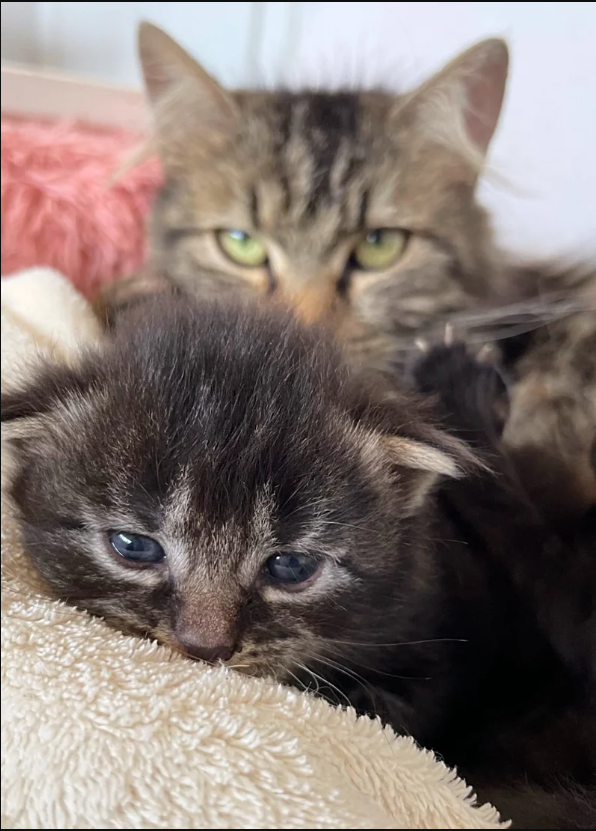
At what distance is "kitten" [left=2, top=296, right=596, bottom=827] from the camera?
2.31 ft

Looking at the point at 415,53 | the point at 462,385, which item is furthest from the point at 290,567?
the point at 415,53

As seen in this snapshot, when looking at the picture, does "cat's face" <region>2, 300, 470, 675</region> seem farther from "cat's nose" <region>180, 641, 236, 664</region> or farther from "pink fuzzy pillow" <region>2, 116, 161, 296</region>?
"pink fuzzy pillow" <region>2, 116, 161, 296</region>

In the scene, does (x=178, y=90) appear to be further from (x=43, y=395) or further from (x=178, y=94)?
(x=43, y=395)

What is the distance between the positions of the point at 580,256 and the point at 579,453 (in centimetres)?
50

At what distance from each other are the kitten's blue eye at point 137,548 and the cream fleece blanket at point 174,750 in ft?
0.24

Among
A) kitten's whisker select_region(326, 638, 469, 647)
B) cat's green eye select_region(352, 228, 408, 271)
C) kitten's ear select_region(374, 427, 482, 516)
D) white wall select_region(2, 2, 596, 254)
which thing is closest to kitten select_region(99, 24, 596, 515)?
cat's green eye select_region(352, 228, 408, 271)

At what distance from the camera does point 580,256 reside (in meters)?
1.33

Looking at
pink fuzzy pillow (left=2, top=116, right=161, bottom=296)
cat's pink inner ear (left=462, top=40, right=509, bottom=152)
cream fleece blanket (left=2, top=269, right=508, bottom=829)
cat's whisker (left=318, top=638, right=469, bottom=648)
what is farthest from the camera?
pink fuzzy pillow (left=2, top=116, right=161, bottom=296)

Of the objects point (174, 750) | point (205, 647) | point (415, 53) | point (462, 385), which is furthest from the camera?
point (415, 53)

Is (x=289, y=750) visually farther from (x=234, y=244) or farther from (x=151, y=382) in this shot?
(x=234, y=244)

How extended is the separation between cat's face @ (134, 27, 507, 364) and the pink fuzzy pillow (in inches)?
9.5

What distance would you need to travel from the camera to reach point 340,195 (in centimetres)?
124

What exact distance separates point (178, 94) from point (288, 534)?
97cm

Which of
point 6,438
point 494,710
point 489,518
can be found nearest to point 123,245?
point 6,438
